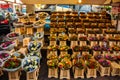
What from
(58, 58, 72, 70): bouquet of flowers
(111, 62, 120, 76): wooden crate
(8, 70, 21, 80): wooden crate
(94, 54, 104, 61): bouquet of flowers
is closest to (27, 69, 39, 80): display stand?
(8, 70, 21, 80): wooden crate

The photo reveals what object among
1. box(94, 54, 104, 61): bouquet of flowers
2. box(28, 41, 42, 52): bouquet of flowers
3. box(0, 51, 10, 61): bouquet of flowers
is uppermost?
box(28, 41, 42, 52): bouquet of flowers

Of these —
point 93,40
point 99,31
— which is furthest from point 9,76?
point 99,31

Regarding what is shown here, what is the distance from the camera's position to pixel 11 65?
6426 millimetres

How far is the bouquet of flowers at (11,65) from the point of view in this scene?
20.9 ft

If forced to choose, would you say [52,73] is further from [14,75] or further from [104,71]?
[104,71]

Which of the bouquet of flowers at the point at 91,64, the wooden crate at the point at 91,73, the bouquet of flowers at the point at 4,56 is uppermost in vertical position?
the bouquet of flowers at the point at 4,56

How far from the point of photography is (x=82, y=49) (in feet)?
27.1

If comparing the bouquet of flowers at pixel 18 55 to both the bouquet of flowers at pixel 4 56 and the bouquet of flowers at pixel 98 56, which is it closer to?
the bouquet of flowers at pixel 4 56

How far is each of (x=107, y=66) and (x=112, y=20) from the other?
19.7 ft

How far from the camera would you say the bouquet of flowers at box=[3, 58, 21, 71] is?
636 centimetres

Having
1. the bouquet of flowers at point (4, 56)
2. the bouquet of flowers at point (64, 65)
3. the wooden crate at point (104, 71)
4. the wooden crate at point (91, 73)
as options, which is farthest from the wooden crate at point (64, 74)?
the bouquet of flowers at point (4, 56)

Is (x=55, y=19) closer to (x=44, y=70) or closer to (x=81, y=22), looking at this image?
(x=81, y=22)

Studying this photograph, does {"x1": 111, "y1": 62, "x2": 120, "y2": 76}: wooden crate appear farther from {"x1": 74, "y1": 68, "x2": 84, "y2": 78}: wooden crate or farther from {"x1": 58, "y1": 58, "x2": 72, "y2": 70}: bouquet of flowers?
{"x1": 58, "y1": 58, "x2": 72, "y2": 70}: bouquet of flowers

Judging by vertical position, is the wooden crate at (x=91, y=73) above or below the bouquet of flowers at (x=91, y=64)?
below
